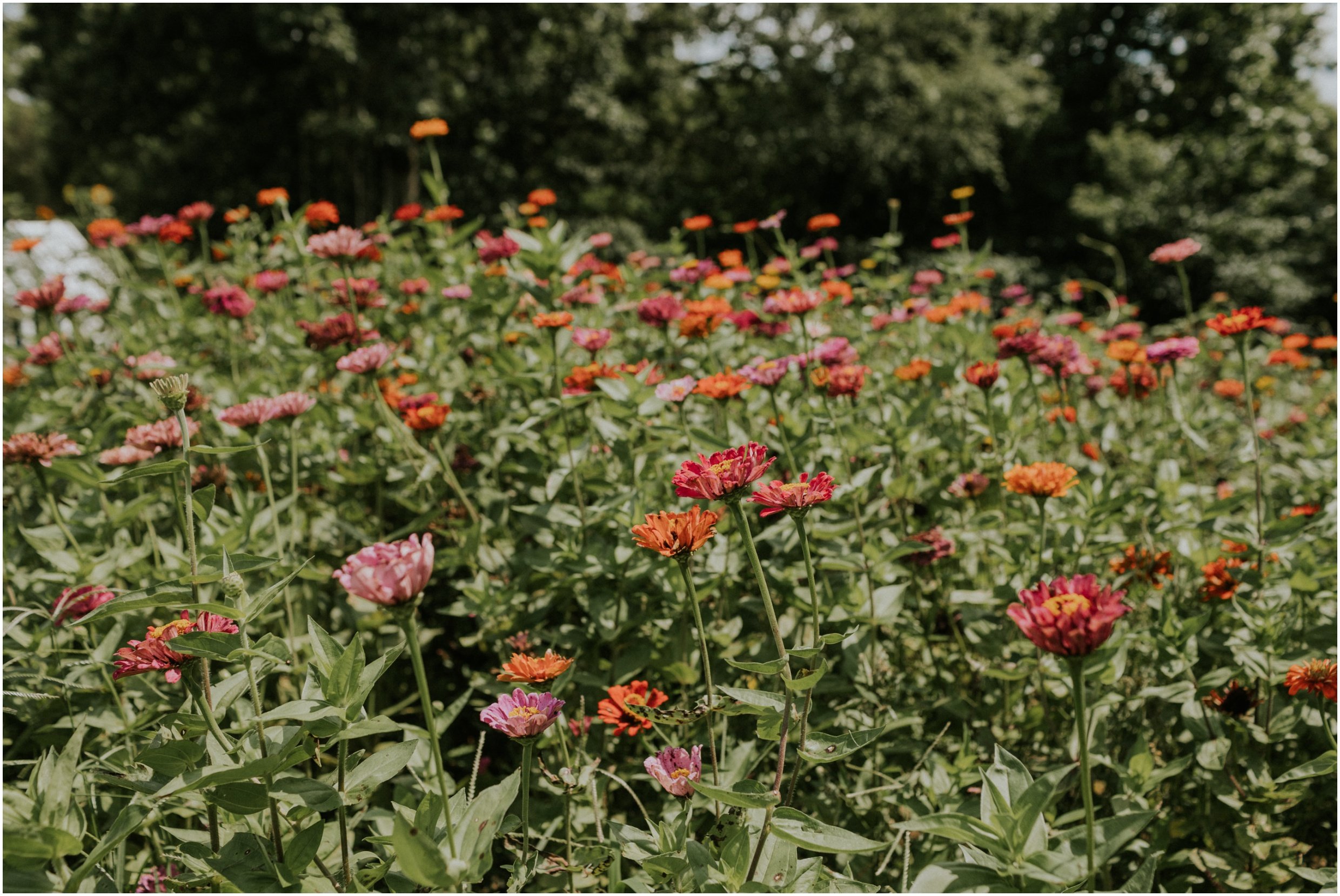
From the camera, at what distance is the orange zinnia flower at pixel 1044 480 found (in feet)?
5.01

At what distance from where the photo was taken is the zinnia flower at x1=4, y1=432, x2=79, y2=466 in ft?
5.55

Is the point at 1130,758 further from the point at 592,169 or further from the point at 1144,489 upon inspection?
the point at 592,169

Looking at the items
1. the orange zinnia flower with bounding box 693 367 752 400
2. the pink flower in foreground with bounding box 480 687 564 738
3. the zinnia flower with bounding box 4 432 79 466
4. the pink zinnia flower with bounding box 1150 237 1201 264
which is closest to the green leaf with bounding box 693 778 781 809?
the pink flower in foreground with bounding box 480 687 564 738

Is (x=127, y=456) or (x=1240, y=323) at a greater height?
(x=1240, y=323)

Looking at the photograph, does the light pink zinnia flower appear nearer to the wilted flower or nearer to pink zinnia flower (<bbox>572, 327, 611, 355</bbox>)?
pink zinnia flower (<bbox>572, 327, 611, 355</bbox>)

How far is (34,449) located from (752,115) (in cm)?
1674

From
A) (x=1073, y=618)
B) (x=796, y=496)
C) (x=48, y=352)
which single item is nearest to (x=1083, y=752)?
(x=1073, y=618)

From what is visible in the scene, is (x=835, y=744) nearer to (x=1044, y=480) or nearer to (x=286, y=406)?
(x=1044, y=480)

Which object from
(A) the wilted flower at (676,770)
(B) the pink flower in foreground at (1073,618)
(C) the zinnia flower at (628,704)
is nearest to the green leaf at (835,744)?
(A) the wilted flower at (676,770)

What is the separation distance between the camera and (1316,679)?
4.90 ft

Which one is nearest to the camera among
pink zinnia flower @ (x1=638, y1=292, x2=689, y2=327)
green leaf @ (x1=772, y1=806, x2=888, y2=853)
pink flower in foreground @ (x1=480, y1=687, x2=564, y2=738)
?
green leaf @ (x1=772, y1=806, x2=888, y2=853)

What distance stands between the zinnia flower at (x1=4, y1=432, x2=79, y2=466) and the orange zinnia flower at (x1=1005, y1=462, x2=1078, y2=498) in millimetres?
2135

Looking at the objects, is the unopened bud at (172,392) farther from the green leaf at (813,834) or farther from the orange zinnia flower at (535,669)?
the green leaf at (813,834)

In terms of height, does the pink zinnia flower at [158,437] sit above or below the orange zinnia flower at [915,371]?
above
